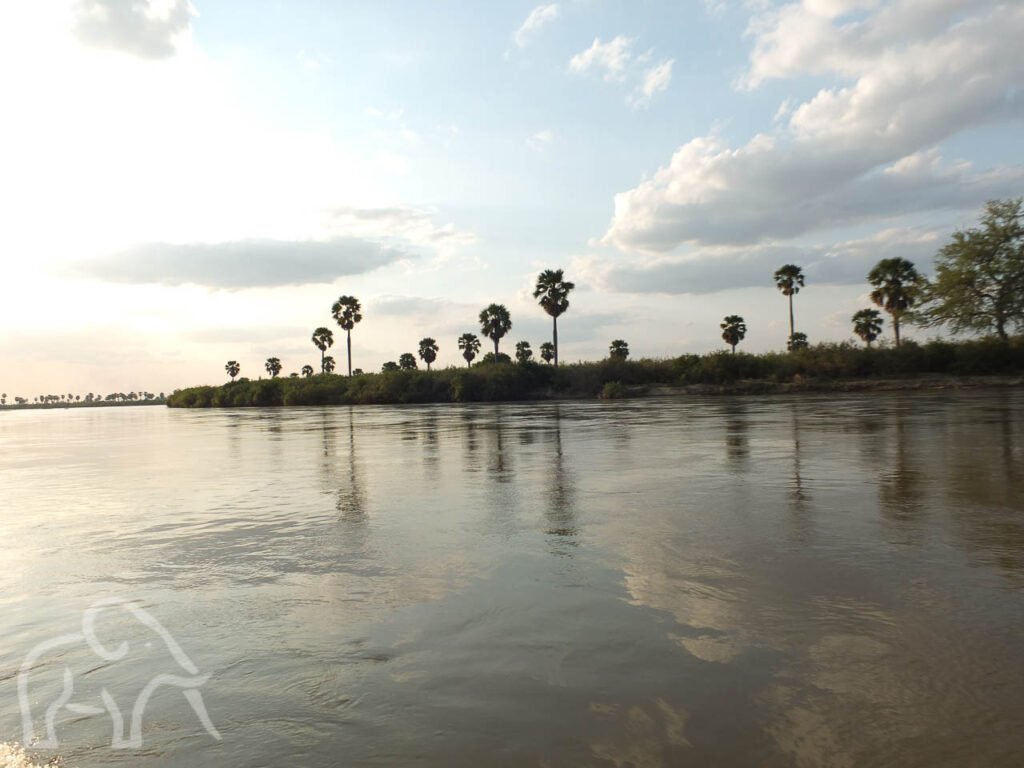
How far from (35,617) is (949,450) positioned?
42.1 ft

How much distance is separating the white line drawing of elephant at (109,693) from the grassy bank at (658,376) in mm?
52709

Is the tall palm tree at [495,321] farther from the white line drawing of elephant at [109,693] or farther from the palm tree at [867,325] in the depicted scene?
the white line drawing of elephant at [109,693]

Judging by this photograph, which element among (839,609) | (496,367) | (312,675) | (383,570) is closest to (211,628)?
(312,675)

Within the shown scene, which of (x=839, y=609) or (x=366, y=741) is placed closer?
(x=366, y=741)

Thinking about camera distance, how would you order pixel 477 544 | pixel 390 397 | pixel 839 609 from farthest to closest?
pixel 390 397, pixel 477 544, pixel 839 609

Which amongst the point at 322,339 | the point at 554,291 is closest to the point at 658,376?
the point at 554,291

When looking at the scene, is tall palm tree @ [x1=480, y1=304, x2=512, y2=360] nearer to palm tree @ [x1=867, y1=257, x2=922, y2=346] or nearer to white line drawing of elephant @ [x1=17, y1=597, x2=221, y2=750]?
palm tree @ [x1=867, y1=257, x2=922, y2=346]

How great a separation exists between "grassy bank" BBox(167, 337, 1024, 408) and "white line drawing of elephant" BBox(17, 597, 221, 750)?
2075 inches

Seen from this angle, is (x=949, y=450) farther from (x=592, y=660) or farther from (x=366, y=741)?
(x=366, y=741)

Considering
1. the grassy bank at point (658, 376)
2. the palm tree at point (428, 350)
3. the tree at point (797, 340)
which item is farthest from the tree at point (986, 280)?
the palm tree at point (428, 350)

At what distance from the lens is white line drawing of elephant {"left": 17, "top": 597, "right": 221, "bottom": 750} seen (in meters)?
2.68

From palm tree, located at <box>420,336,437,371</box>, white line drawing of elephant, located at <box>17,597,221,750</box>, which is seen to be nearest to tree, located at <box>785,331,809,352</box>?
Answer: palm tree, located at <box>420,336,437,371</box>

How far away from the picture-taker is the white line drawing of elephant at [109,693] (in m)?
2.68

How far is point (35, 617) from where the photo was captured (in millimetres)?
4168
